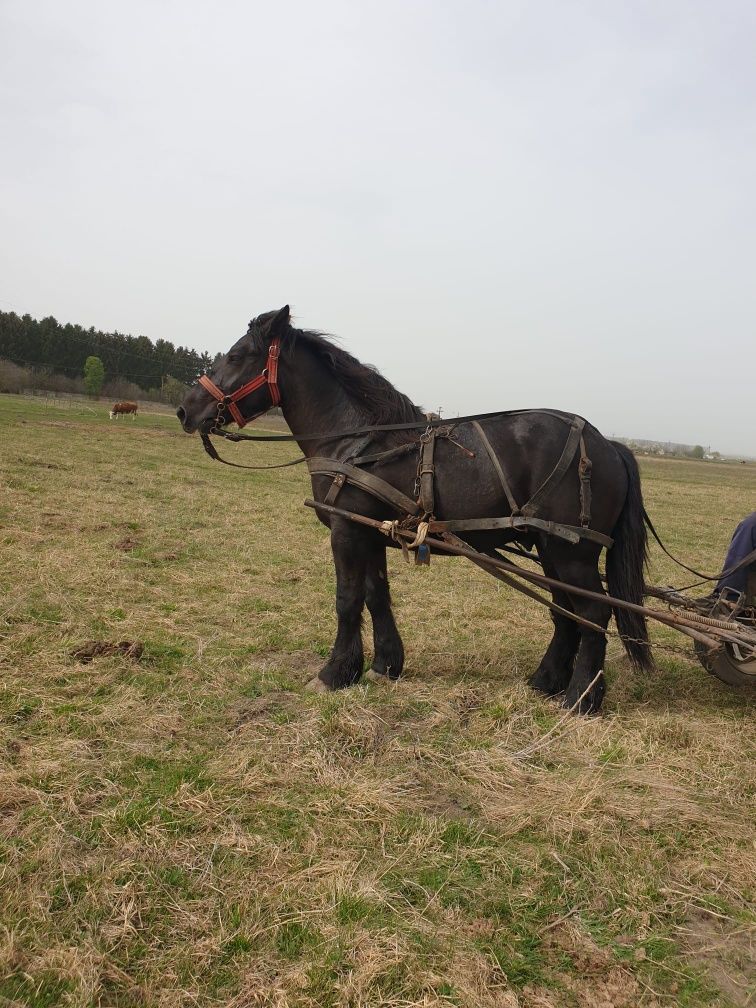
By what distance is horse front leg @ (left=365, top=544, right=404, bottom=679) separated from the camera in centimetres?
481

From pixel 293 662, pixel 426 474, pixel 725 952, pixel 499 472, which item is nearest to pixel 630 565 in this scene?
pixel 499 472

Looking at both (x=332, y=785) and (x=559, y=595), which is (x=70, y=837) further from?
(x=559, y=595)

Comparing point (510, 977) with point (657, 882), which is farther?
point (657, 882)

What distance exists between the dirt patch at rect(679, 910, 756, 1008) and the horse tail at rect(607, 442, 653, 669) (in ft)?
6.92

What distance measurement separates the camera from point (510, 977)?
2.08 metres

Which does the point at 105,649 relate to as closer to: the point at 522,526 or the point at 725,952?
the point at 522,526

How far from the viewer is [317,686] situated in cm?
445

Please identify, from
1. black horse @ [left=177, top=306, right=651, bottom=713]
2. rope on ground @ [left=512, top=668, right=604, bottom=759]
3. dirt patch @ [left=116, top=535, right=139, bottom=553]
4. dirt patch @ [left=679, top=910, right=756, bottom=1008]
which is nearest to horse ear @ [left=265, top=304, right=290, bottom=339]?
black horse @ [left=177, top=306, right=651, bottom=713]

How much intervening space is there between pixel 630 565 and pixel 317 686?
254 cm

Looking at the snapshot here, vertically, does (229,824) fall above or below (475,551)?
below

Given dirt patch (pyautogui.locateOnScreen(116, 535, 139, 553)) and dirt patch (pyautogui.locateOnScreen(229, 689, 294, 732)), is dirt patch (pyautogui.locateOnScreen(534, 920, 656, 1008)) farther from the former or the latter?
dirt patch (pyautogui.locateOnScreen(116, 535, 139, 553))

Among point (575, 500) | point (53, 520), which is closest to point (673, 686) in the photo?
point (575, 500)

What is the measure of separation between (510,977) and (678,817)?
135 cm

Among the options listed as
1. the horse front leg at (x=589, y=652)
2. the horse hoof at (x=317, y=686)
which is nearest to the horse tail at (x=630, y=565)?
the horse front leg at (x=589, y=652)
